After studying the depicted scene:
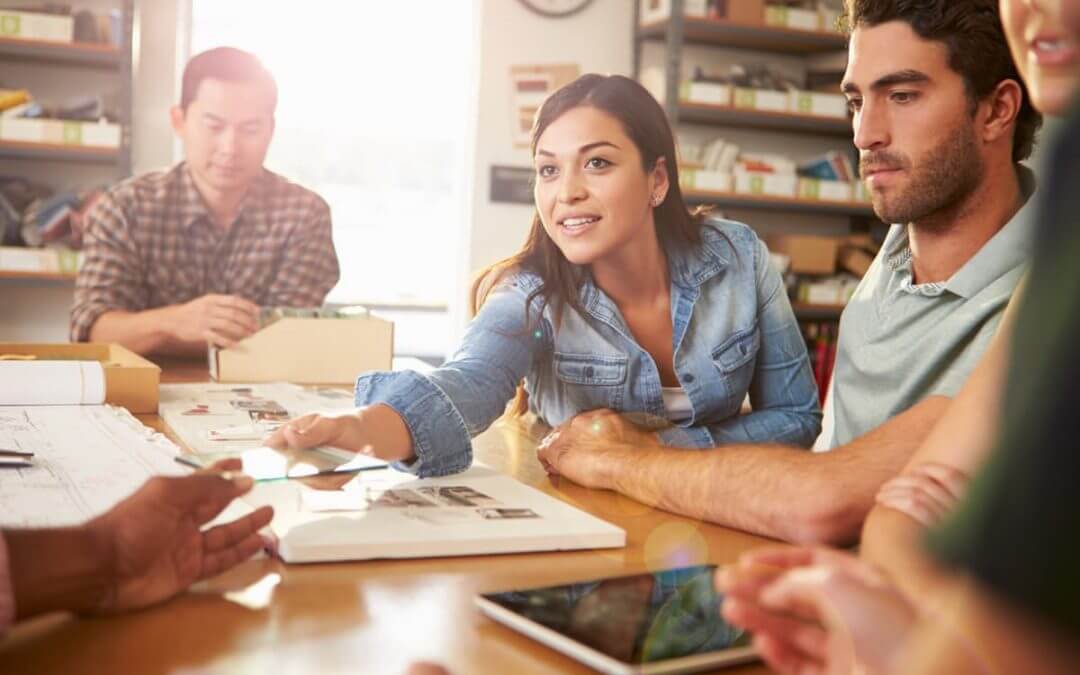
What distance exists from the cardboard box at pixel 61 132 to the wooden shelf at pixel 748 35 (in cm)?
228

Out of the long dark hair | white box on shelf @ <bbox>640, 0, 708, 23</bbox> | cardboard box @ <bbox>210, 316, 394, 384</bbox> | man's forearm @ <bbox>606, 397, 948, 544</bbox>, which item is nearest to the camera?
man's forearm @ <bbox>606, 397, 948, 544</bbox>

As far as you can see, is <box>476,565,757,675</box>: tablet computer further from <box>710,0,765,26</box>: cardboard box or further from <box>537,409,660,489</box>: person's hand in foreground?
<box>710,0,765,26</box>: cardboard box

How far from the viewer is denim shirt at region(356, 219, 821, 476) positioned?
4.95ft

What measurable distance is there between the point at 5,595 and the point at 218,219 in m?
2.07

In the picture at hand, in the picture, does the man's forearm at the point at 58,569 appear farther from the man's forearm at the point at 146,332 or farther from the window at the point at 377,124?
the window at the point at 377,124

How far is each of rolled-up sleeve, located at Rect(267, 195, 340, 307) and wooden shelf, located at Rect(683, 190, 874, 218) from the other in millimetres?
2256

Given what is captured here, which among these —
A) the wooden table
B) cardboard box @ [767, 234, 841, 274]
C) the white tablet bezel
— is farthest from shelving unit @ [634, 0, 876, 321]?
the white tablet bezel

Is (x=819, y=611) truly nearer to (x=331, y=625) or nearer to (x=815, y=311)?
(x=331, y=625)

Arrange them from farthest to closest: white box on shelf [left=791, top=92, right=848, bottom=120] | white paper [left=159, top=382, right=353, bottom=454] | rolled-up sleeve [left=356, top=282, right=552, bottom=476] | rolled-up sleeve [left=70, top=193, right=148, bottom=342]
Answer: white box on shelf [left=791, top=92, right=848, bottom=120]
rolled-up sleeve [left=70, top=193, right=148, bottom=342]
white paper [left=159, top=382, right=353, bottom=454]
rolled-up sleeve [left=356, top=282, right=552, bottom=476]

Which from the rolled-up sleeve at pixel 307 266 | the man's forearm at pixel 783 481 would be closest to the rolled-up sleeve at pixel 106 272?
the rolled-up sleeve at pixel 307 266

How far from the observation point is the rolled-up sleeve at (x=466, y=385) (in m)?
1.18

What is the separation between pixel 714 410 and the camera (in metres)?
1.64

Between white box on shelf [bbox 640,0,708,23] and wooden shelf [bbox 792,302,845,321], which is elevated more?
white box on shelf [bbox 640,0,708,23]

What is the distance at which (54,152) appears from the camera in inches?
151
